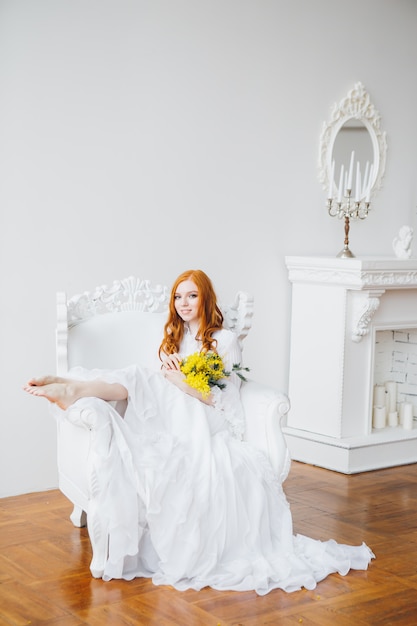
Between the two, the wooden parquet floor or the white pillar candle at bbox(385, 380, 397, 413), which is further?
the white pillar candle at bbox(385, 380, 397, 413)

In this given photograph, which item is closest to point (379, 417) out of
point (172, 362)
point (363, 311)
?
point (363, 311)

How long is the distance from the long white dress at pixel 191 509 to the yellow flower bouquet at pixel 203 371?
107mm

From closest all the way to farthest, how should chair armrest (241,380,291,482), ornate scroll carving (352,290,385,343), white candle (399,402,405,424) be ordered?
1. chair armrest (241,380,291,482)
2. ornate scroll carving (352,290,385,343)
3. white candle (399,402,405,424)

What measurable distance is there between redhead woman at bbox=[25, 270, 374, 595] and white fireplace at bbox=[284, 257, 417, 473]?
57.1 inches

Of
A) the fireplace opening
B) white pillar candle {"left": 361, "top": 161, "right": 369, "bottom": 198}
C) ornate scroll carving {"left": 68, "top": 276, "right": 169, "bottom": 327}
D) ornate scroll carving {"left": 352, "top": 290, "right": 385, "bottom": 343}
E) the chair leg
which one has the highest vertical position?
white pillar candle {"left": 361, "top": 161, "right": 369, "bottom": 198}

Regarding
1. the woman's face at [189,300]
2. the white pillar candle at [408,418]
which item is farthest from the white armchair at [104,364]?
the white pillar candle at [408,418]

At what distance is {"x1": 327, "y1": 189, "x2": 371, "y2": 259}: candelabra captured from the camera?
5.53 meters

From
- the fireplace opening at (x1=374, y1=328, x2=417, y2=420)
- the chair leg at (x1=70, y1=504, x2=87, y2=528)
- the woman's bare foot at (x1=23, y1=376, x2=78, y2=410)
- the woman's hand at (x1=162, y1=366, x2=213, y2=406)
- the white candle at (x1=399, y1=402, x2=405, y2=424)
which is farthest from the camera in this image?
the fireplace opening at (x1=374, y1=328, x2=417, y2=420)

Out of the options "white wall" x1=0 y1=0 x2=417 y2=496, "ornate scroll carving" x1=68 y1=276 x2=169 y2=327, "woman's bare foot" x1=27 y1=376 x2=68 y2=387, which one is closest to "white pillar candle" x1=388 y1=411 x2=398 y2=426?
"white wall" x1=0 y1=0 x2=417 y2=496

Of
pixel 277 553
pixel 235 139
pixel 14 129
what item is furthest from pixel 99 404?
pixel 235 139

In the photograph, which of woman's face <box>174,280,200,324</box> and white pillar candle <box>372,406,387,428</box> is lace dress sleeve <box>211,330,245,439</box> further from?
white pillar candle <box>372,406,387,428</box>

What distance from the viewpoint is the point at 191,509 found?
3518 mm

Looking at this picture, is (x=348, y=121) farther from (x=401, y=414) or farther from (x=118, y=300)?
Result: (x=118, y=300)

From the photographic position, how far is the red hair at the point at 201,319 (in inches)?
163
